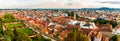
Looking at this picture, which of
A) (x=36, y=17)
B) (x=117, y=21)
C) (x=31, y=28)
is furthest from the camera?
(x=36, y=17)

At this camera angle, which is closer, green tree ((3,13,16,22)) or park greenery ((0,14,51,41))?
park greenery ((0,14,51,41))

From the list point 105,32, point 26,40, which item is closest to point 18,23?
point 105,32

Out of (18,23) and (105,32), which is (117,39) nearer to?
(105,32)

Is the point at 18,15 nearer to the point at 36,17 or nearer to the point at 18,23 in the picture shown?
the point at 18,23

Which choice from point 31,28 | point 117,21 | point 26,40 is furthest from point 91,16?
point 26,40

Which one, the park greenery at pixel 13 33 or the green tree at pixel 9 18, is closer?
the park greenery at pixel 13 33

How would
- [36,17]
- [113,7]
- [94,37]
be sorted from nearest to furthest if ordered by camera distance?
[94,37]
[113,7]
[36,17]

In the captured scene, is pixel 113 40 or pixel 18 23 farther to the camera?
pixel 18 23

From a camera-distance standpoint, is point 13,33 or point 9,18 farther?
point 9,18

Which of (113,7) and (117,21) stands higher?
(113,7)
